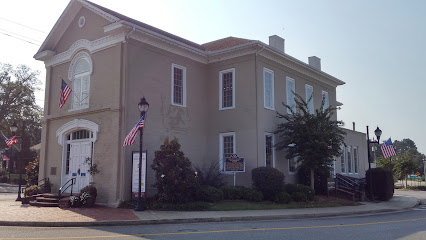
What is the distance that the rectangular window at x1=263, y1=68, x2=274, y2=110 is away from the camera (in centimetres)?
2092

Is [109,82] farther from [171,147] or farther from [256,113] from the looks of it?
[256,113]

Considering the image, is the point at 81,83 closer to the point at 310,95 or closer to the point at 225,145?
the point at 225,145

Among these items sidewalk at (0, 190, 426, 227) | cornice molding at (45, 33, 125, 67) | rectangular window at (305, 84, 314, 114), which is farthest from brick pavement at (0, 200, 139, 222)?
rectangular window at (305, 84, 314, 114)

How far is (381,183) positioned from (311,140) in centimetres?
675

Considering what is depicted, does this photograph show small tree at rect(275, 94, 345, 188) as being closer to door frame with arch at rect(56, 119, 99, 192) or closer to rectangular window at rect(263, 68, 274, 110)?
rectangular window at rect(263, 68, 274, 110)

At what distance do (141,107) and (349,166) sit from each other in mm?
19258

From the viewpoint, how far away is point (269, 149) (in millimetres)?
20734

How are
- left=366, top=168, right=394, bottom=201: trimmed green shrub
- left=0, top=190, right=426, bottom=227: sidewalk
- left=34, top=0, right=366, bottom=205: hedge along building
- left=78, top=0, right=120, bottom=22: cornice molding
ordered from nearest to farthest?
left=0, top=190, right=426, bottom=227: sidewalk, left=34, top=0, right=366, bottom=205: hedge along building, left=78, top=0, right=120, bottom=22: cornice molding, left=366, top=168, right=394, bottom=201: trimmed green shrub

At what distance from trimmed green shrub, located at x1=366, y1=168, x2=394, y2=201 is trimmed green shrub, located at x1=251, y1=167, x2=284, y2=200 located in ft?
23.9

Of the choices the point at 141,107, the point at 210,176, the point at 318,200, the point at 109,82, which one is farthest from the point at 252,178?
the point at 109,82

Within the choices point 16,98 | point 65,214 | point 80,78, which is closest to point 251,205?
point 65,214

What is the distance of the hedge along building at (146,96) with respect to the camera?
17.1m

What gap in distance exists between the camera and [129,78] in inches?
673

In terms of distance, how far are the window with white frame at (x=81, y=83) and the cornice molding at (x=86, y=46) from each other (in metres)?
0.61
